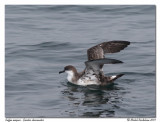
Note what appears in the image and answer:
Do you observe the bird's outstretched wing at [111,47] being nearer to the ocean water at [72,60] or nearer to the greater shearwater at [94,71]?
the greater shearwater at [94,71]

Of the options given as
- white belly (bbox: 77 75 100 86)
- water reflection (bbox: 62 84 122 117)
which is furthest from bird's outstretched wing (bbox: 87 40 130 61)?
water reflection (bbox: 62 84 122 117)

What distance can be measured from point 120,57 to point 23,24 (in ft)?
15.0

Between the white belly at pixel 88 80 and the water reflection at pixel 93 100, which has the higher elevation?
the white belly at pixel 88 80

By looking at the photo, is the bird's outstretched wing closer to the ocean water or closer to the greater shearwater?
the greater shearwater

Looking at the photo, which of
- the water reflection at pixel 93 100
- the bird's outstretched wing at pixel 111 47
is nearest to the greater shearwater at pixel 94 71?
the bird's outstretched wing at pixel 111 47

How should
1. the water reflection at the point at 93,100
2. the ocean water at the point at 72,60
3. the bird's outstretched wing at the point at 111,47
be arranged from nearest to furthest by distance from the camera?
the water reflection at the point at 93,100 < the ocean water at the point at 72,60 < the bird's outstretched wing at the point at 111,47

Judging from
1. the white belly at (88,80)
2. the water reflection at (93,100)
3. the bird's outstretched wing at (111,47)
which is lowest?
the water reflection at (93,100)

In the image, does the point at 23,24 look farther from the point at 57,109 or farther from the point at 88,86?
the point at 57,109

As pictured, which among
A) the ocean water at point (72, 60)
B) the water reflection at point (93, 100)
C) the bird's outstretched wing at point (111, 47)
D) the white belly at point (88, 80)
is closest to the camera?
the water reflection at point (93, 100)

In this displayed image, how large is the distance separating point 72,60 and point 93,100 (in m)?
3.80

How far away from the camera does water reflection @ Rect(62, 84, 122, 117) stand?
12172mm

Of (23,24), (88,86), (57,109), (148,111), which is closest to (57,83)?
(88,86)

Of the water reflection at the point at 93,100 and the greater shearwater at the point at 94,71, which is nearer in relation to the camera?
the water reflection at the point at 93,100

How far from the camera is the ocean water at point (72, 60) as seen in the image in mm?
12617
